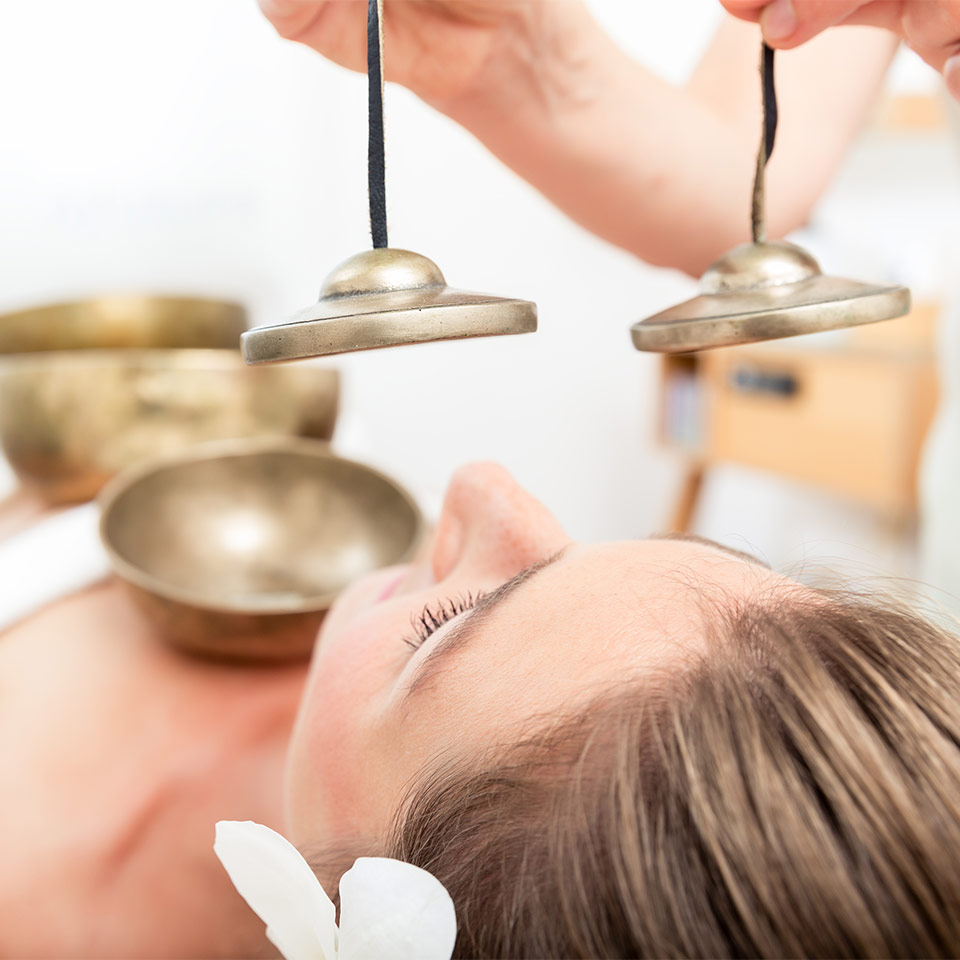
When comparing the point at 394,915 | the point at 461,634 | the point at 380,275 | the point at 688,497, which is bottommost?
the point at 688,497

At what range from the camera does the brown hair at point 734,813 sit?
1.34 feet

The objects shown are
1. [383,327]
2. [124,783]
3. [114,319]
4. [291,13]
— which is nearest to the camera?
[383,327]

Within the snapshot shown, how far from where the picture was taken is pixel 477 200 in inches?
102

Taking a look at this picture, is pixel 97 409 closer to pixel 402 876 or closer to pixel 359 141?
pixel 402 876

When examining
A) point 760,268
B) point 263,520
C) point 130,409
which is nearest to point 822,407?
point 263,520

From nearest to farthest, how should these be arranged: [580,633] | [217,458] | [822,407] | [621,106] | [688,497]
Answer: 1. [580,633]
2. [621,106]
3. [217,458]
4. [822,407]
5. [688,497]

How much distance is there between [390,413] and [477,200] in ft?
2.22

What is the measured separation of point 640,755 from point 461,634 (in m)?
0.14

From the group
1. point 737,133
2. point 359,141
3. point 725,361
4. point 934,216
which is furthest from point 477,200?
point 737,133

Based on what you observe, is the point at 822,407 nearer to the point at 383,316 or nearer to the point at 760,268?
the point at 760,268

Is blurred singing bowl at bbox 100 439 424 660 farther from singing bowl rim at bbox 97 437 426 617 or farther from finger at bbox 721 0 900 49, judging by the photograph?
finger at bbox 721 0 900 49

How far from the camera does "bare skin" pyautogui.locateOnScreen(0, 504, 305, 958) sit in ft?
2.42

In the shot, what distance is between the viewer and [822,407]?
2.34m

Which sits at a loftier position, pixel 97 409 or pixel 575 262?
pixel 575 262
